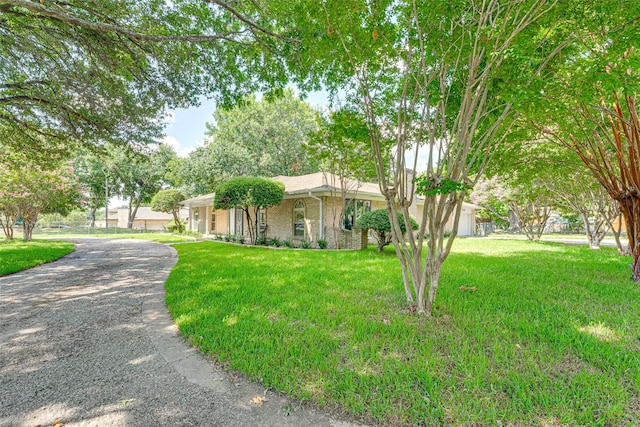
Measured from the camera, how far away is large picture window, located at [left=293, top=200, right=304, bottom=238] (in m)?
14.1

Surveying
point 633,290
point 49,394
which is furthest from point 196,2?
point 633,290

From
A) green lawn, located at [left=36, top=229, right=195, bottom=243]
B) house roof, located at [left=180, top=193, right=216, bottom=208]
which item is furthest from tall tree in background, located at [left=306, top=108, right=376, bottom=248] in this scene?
green lawn, located at [left=36, top=229, right=195, bottom=243]

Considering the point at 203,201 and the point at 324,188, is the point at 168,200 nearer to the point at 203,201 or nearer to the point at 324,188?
the point at 203,201

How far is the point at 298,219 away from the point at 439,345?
456 inches

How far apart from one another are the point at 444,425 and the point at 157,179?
41931 millimetres

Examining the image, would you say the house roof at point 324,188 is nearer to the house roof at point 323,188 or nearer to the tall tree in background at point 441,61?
the house roof at point 323,188

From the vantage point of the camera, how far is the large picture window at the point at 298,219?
555 inches

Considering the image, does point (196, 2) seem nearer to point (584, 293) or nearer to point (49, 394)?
point (49, 394)

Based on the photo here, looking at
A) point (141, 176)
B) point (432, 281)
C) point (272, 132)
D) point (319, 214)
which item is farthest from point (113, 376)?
point (141, 176)

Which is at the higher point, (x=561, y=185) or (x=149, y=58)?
(x=149, y=58)

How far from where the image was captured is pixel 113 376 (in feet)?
8.50

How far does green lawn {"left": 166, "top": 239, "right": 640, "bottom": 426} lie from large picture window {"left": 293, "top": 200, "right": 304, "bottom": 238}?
324 inches

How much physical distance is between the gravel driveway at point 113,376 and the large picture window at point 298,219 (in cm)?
949

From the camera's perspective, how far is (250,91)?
725cm
